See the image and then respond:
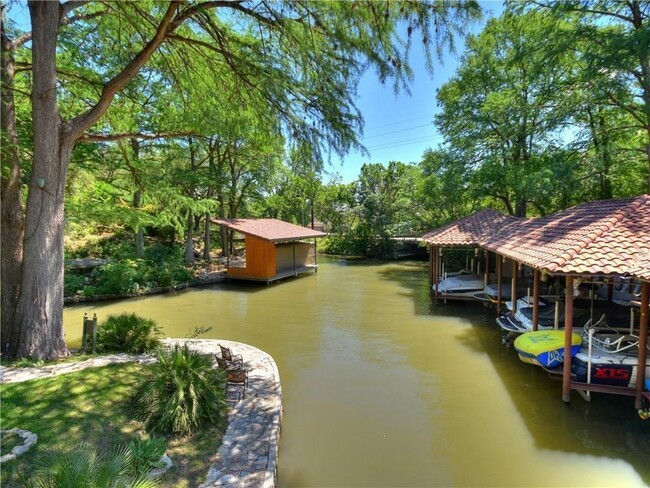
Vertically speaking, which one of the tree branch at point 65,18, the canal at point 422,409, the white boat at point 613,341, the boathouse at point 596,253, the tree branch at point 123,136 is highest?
the tree branch at point 65,18

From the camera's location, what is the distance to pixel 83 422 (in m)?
4.17

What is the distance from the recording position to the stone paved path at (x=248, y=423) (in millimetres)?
3768

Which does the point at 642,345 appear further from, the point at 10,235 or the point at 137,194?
the point at 137,194

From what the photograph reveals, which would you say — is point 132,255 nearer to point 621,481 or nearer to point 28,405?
point 28,405

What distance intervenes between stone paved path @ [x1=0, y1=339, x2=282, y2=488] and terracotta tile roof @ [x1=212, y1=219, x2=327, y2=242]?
388 inches

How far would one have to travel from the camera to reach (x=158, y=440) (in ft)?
12.6

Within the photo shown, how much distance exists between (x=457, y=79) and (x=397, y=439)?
1941 centimetres

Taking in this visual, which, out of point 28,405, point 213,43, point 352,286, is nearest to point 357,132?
point 213,43

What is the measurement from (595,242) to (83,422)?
26.9 ft

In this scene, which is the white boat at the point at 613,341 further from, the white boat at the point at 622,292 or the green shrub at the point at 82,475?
the green shrub at the point at 82,475

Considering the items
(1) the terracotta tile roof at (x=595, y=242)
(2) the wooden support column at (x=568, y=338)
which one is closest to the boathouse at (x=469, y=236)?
(1) the terracotta tile roof at (x=595, y=242)

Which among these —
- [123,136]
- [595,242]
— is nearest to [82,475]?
[123,136]

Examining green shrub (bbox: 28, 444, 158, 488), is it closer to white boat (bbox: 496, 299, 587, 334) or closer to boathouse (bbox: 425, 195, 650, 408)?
boathouse (bbox: 425, 195, 650, 408)

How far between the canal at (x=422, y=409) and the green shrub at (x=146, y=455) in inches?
56.4
